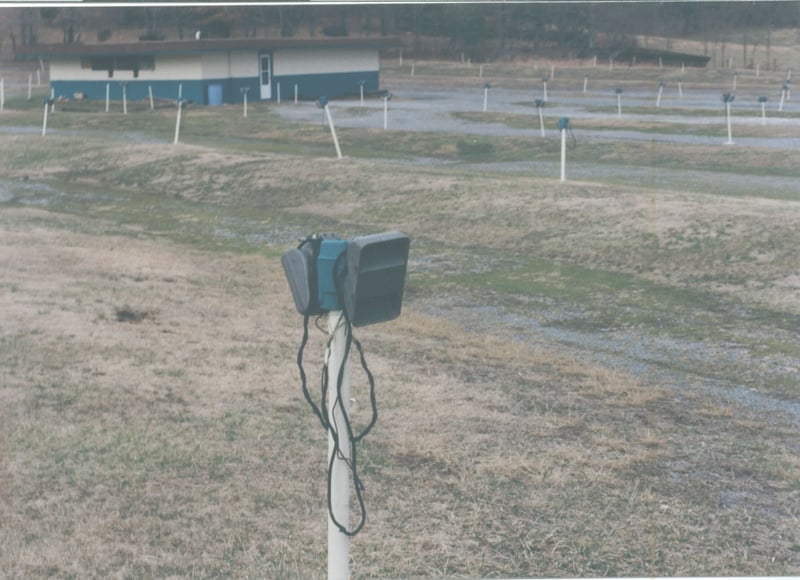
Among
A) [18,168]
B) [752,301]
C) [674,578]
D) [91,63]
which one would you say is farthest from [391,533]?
[91,63]

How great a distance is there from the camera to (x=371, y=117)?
42.2 m

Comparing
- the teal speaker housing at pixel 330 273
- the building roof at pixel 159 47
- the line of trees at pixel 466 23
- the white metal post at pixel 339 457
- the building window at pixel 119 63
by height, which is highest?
the line of trees at pixel 466 23

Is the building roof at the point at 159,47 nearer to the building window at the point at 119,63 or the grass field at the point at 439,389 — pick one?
the building window at the point at 119,63

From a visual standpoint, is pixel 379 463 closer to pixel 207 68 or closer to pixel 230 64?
pixel 207 68

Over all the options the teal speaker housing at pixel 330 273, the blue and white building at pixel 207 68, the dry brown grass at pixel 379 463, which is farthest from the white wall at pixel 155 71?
the teal speaker housing at pixel 330 273

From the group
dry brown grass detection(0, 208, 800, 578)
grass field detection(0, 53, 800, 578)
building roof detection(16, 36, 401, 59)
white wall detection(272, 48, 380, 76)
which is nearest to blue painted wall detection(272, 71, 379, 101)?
white wall detection(272, 48, 380, 76)

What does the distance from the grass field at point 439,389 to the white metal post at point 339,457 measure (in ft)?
4.79

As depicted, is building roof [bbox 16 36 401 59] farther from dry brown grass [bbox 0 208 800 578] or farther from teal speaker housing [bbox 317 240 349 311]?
teal speaker housing [bbox 317 240 349 311]

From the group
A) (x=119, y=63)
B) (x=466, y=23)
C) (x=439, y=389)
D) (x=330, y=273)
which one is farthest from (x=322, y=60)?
(x=330, y=273)

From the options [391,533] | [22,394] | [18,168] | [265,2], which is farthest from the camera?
[18,168]

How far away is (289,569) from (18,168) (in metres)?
26.9

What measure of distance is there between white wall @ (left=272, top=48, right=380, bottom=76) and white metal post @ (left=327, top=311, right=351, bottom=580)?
47.9m

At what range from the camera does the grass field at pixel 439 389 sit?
7684mm

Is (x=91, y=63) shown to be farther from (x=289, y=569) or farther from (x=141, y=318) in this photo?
(x=289, y=569)
